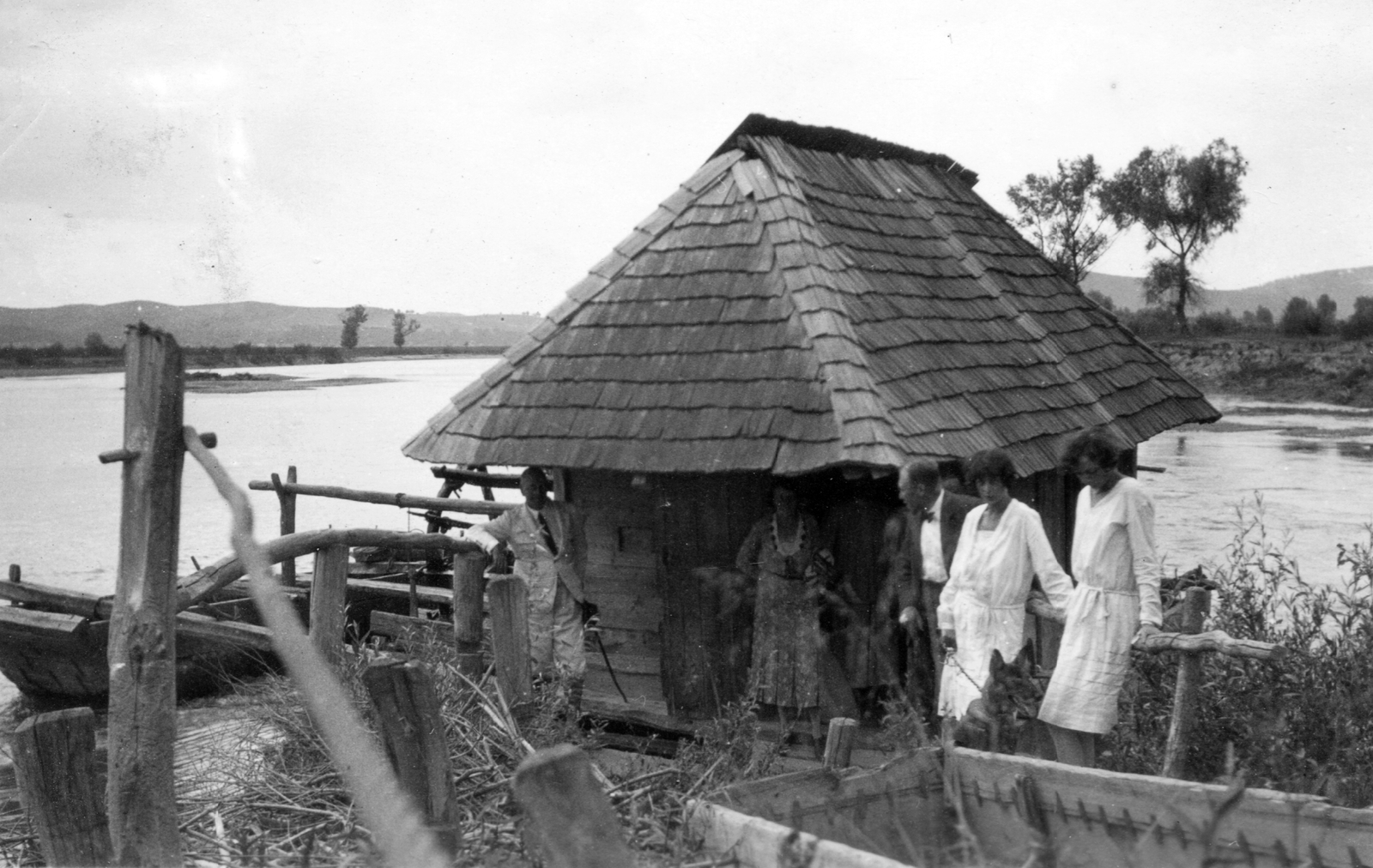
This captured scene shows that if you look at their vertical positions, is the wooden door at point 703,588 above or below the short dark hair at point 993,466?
below

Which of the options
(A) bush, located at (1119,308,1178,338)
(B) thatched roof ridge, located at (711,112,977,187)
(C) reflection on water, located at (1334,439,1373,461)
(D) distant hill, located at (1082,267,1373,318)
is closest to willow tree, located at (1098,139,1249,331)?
(A) bush, located at (1119,308,1178,338)

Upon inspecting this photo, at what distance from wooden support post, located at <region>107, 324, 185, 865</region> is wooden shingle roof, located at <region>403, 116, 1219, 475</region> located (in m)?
3.83

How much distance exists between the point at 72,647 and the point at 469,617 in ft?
22.0

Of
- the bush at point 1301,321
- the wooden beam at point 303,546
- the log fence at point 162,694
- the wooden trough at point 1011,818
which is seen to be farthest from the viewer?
the bush at point 1301,321

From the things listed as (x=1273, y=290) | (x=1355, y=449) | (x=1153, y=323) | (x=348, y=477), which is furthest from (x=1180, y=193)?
(x=1273, y=290)

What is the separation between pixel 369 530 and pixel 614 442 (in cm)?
199

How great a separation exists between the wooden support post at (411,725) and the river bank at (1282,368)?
42.3 m

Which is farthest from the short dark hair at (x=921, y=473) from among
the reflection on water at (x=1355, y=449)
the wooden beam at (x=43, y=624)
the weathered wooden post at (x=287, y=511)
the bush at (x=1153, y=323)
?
the bush at (x=1153, y=323)

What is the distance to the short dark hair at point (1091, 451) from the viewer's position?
5.49 m

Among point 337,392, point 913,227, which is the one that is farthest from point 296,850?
point 337,392

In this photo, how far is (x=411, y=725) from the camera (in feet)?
13.8

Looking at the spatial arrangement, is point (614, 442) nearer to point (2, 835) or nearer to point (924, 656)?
A: point (924, 656)

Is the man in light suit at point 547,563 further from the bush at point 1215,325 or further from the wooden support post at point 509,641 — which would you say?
the bush at point 1215,325

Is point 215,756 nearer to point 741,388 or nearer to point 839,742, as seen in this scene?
point 839,742
